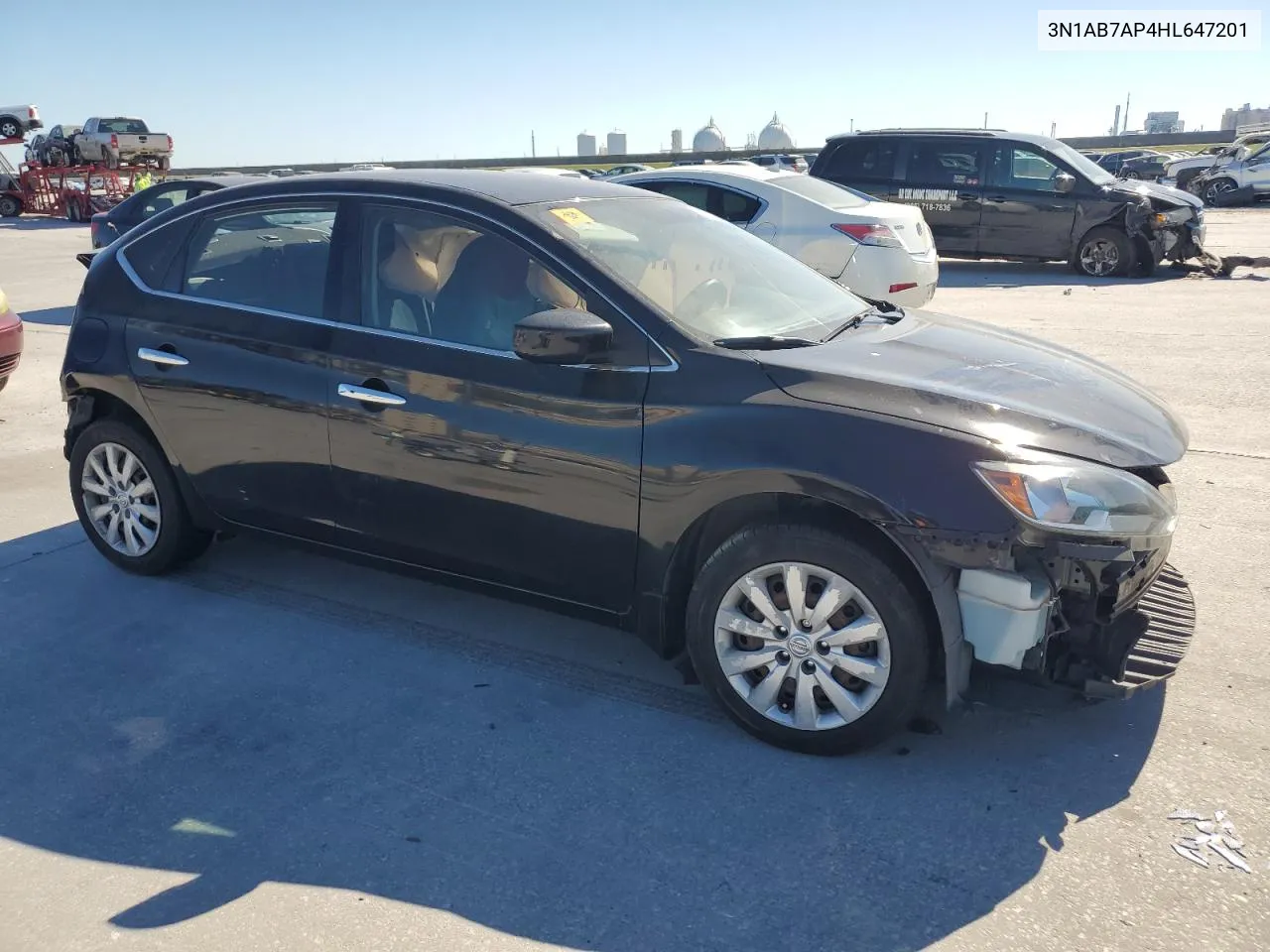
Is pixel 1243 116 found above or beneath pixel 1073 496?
above

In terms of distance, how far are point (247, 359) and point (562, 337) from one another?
1.57 meters

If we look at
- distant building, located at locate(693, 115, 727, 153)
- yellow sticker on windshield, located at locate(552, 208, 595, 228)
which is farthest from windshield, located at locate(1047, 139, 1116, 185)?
distant building, located at locate(693, 115, 727, 153)

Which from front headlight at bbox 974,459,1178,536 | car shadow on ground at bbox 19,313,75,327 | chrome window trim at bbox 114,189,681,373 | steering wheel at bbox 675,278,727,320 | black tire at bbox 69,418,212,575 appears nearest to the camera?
front headlight at bbox 974,459,1178,536

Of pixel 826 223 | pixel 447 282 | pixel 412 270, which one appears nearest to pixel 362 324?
pixel 412 270

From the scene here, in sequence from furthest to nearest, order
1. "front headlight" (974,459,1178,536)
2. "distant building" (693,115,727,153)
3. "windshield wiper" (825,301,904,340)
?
"distant building" (693,115,727,153)
"windshield wiper" (825,301,904,340)
"front headlight" (974,459,1178,536)

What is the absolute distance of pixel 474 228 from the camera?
384cm

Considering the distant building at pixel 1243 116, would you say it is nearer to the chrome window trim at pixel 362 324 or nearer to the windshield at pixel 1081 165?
the windshield at pixel 1081 165

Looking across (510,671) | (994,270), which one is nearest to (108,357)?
(510,671)

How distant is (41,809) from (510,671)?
60.5 inches

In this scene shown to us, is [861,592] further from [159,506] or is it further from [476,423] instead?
[159,506]

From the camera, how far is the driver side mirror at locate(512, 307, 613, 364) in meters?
3.37

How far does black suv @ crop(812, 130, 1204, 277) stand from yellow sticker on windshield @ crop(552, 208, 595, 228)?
38.9ft

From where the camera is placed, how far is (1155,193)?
1408 centimetres

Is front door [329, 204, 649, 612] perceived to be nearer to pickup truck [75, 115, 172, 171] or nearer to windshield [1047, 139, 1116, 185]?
windshield [1047, 139, 1116, 185]
